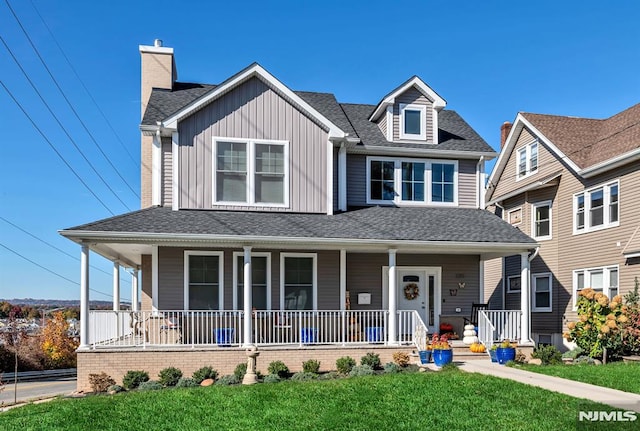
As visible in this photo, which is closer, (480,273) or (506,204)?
(480,273)

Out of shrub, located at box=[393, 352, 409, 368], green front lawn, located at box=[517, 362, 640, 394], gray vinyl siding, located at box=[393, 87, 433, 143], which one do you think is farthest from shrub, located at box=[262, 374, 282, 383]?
gray vinyl siding, located at box=[393, 87, 433, 143]

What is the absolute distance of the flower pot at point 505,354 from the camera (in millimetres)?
13531

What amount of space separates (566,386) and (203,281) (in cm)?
898

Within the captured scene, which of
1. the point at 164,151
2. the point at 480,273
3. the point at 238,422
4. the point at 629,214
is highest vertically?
the point at 164,151

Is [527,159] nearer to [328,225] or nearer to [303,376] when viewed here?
[328,225]

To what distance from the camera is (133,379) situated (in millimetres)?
12492

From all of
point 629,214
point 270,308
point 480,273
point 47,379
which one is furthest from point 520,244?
point 47,379

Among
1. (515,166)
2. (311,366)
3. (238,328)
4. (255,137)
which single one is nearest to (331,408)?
(311,366)

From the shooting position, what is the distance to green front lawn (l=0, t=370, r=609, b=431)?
321 inches

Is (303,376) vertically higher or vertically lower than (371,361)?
lower

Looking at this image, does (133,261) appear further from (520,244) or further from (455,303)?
(520,244)

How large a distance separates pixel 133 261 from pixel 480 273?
36.3 ft

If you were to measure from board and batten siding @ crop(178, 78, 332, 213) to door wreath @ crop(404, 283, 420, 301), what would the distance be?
349 cm

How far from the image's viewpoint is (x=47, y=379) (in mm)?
21047
